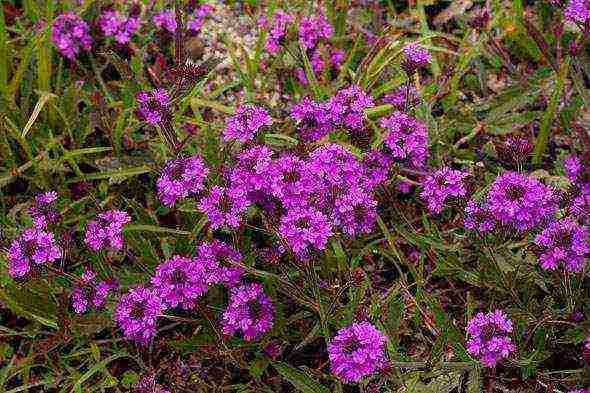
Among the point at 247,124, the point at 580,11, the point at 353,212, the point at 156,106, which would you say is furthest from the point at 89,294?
the point at 580,11

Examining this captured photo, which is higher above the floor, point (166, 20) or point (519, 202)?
point (519, 202)

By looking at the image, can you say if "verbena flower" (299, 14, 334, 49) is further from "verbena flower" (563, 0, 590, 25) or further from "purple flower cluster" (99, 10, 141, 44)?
"verbena flower" (563, 0, 590, 25)

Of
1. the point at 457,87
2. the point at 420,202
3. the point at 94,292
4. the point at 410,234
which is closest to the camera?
the point at 94,292

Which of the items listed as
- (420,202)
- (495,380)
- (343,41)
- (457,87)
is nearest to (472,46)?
(457,87)

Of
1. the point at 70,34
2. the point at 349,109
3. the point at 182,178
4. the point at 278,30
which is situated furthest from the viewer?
the point at 70,34

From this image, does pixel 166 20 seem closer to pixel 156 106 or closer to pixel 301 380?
pixel 156 106

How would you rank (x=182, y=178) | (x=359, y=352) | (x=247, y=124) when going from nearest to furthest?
(x=359, y=352) → (x=182, y=178) → (x=247, y=124)

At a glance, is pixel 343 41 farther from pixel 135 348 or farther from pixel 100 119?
pixel 135 348

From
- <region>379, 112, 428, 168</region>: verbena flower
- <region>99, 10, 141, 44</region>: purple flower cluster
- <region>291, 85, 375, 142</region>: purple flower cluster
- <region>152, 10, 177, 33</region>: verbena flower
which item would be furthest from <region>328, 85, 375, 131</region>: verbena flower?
<region>99, 10, 141, 44</region>: purple flower cluster
